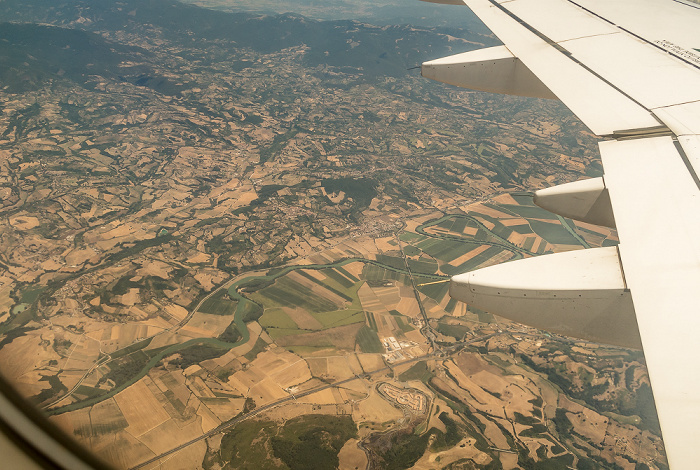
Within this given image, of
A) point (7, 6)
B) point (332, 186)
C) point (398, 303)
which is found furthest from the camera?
point (7, 6)

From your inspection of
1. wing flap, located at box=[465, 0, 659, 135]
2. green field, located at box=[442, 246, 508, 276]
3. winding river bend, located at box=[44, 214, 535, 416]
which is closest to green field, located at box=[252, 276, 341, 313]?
winding river bend, located at box=[44, 214, 535, 416]

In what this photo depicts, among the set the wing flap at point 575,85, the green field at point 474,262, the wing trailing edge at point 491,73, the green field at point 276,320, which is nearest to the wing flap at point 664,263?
the wing flap at point 575,85

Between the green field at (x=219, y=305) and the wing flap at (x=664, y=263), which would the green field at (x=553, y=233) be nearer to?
the green field at (x=219, y=305)

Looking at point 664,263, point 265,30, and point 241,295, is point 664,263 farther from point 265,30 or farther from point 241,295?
point 265,30

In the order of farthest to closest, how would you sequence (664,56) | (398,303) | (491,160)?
1. (491,160)
2. (398,303)
3. (664,56)

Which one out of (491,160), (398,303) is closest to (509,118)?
(491,160)

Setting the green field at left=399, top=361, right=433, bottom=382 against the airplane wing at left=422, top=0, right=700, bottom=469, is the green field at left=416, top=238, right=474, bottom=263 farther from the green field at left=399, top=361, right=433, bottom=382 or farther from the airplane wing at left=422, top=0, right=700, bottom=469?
the airplane wing at left=422, top=0, right=700, bottom=469

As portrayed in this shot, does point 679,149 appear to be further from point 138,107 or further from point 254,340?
point 138,107

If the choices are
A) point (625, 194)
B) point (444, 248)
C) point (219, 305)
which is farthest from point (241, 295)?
point (625, 194)
